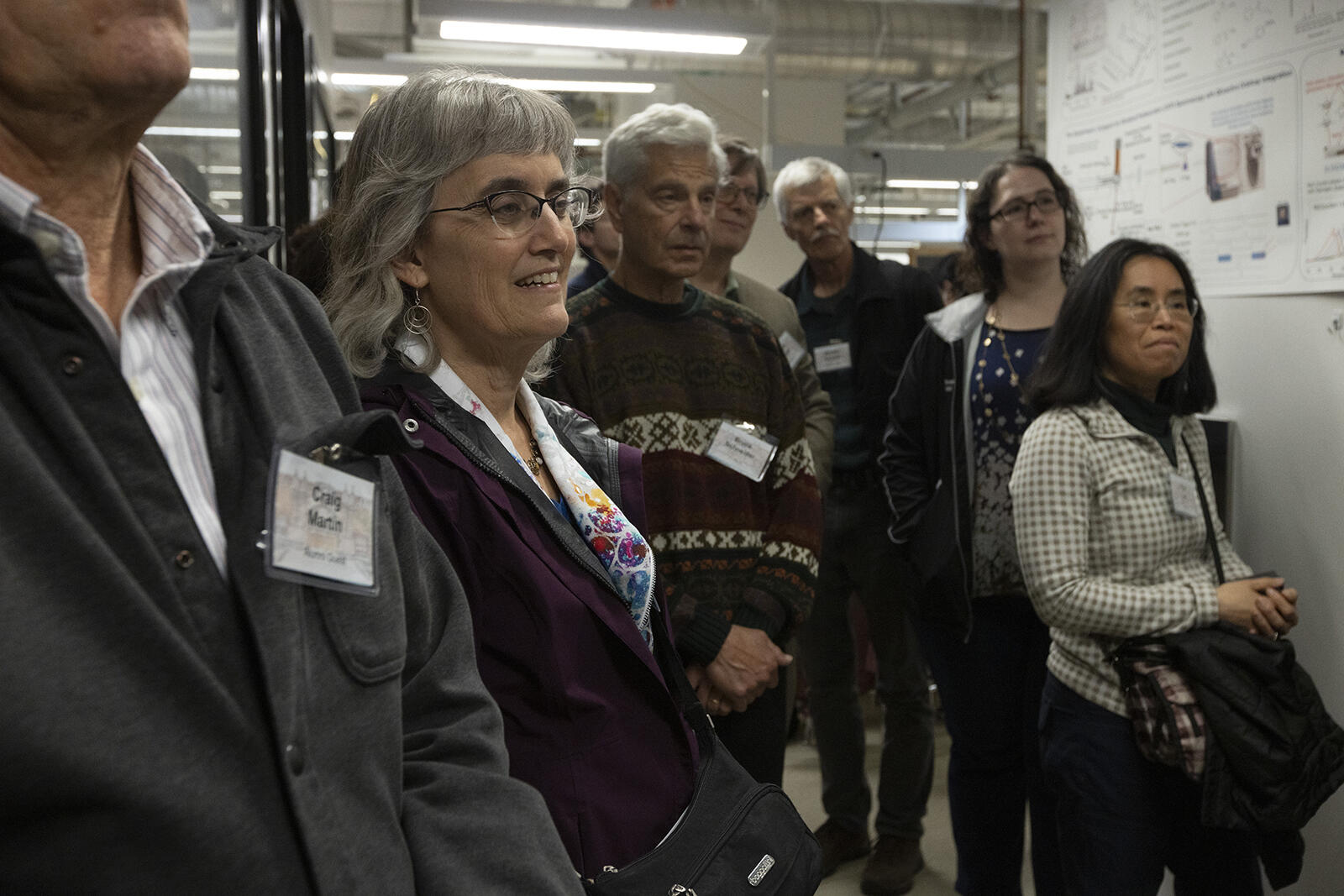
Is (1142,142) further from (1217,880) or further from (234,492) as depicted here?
(234,492)

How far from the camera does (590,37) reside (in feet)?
14.9

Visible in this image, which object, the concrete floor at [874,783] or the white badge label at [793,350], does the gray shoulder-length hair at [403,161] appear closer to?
the white badge label at [793,350]

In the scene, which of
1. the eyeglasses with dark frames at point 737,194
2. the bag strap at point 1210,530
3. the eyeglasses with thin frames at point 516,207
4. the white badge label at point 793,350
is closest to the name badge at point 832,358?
the white badge label at point 793,350

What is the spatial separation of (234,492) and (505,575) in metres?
0.45

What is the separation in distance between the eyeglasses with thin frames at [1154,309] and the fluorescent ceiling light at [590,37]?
2.73 metres

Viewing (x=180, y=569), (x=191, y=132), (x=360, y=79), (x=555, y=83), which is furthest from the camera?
Result: (x=360, y=79)

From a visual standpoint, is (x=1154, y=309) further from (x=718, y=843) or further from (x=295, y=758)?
(x=295, y=758)

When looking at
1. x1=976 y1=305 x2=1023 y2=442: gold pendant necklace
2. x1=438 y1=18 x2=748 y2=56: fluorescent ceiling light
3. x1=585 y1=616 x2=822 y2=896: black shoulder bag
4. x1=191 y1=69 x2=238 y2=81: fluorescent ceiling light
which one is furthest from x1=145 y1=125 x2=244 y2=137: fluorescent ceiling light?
x1=438 y1=18 x2=748 y2=56: fluorescent ceiling light

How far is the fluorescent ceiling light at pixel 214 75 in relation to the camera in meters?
1.84

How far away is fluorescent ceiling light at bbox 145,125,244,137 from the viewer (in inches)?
61.2

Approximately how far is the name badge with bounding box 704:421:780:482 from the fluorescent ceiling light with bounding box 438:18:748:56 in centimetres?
287

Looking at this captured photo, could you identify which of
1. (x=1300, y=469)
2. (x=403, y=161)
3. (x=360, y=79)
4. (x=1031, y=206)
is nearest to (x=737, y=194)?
(x=1031, y=206)

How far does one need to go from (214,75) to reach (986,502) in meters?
1.94

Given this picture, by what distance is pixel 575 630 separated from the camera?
1261mm
